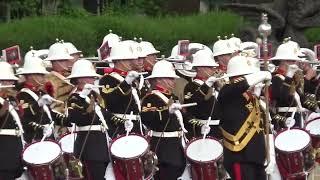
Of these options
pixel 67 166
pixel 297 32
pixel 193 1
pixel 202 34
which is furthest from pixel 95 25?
pixel 67 166

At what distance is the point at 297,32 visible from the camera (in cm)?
2017

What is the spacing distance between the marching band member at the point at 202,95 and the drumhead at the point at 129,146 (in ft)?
2.96

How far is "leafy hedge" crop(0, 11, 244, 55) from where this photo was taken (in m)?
18.9

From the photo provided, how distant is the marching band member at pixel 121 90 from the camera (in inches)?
468

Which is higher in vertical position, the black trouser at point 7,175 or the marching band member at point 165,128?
the marching band member at point 165,128

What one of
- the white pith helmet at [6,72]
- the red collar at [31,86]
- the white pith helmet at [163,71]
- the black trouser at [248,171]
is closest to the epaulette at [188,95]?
the white pith helmet at [163,71]

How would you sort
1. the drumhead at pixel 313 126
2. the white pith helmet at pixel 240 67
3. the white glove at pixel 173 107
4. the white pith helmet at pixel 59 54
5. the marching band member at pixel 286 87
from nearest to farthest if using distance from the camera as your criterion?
the white pith helmet at pixel 240 67 < the white glove at pixel 173 107 < the marching band member at pixel 286 87 < the drumhead at pixel 313 126 < the white pith helmet at pixel 59 54

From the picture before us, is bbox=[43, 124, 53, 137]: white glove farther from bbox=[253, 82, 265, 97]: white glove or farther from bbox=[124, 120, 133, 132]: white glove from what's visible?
bbox=[253, 82, 265, 97]: white glove

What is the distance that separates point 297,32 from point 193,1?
264 inches

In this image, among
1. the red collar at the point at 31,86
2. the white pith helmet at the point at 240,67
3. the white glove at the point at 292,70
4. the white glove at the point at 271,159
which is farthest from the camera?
the white glove at the point at 292,70

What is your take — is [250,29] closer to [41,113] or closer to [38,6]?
→ [38,6]

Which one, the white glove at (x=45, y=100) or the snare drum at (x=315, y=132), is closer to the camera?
the white glove at (x=45, y=100)

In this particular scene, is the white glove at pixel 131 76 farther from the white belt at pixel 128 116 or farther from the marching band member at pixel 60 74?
the marching band member at pixel 60 74

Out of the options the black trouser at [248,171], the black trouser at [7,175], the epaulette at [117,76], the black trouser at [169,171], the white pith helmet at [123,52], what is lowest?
the black trouser at [169,171]
